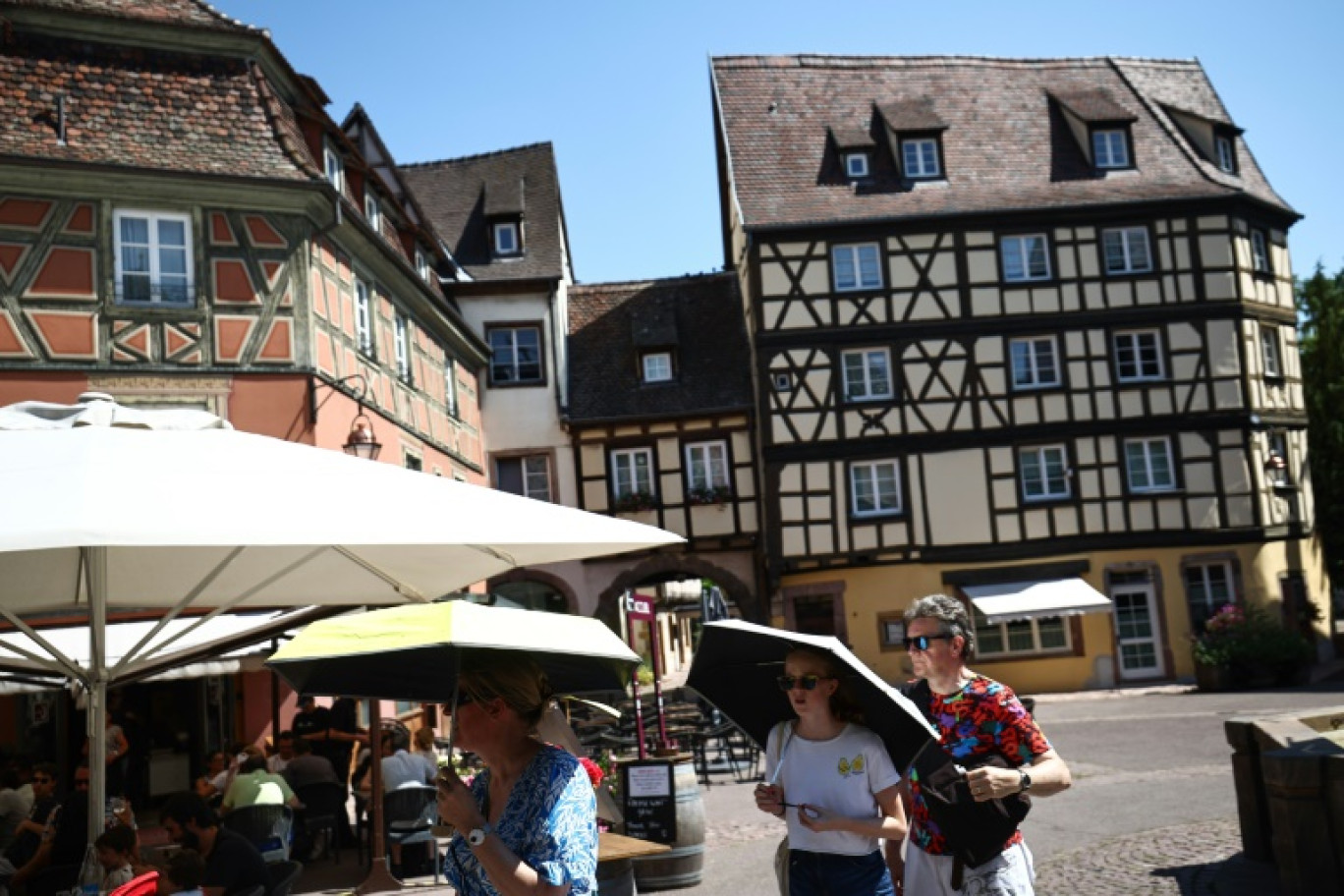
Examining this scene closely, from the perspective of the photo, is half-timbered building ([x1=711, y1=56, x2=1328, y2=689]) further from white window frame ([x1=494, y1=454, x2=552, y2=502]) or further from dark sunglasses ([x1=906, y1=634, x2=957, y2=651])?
dark sunglasses ([x1=906, y1=634, x2=957, y2=651])

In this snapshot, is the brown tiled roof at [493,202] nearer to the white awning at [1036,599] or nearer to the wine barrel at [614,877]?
the white awning at [1036,599]

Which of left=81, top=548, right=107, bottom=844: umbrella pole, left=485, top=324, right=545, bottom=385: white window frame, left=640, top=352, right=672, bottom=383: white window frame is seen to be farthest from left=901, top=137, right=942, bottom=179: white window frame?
left=81, top=548, right=107, bottom=844: umbrella pole

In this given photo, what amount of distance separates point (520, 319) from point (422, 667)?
25.6 metres

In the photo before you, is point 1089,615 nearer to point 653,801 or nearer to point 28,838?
point 653,801

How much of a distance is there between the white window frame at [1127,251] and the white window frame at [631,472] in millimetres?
10399

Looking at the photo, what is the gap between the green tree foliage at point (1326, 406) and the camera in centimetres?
3609

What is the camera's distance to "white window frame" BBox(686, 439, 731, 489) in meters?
29.2

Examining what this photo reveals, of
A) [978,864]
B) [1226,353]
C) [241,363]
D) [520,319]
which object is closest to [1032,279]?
[1226,353]

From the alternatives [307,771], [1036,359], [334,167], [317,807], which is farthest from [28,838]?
[1036,359]

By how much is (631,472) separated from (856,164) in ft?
27.0

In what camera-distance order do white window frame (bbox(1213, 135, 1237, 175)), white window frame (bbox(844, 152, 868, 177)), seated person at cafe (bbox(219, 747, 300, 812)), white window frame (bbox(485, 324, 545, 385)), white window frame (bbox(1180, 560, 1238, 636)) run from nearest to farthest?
seated person at cafe (bbox(219, 747, 300, 812)) < white window frame (bbox(1180, 560, 1238, 636)) < white window frame (bbox(485, 324, 545, 385)) < white window frame (bbox(844, 152, 868, 177)) < white window frame (bbox(1213, 135, 1237, 175))

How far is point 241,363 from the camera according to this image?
667 inches

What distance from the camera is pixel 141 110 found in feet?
55.4

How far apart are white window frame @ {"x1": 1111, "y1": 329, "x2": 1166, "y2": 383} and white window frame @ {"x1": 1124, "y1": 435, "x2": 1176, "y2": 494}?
131cm
